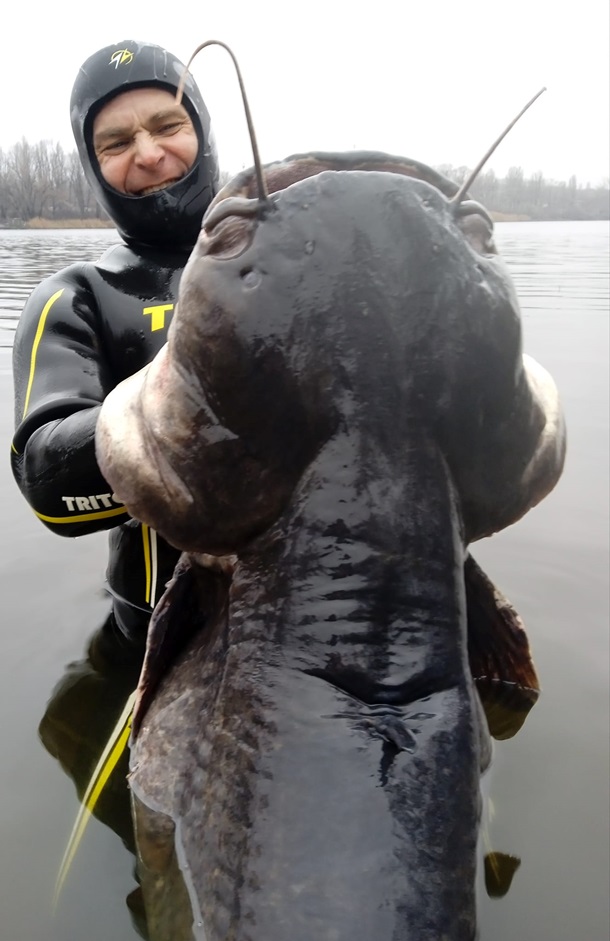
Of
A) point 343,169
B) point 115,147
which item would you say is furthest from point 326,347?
point 115,147

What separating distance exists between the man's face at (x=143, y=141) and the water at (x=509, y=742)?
5.92 ft

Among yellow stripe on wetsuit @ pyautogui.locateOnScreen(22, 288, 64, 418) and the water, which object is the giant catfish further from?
yellow stripe on wetsuit @ pyautogui.locateOnScreen(22, 288, 64, 418)

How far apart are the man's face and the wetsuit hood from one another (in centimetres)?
3

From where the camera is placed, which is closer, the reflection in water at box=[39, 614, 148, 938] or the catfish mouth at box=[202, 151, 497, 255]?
the catfish mouth at box=[202, 151, 497, 255]

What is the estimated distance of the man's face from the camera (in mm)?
2527

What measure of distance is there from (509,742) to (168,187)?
2.20m

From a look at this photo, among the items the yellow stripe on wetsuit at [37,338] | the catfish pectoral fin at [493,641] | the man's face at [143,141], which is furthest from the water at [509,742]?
the man's face at [143,141]

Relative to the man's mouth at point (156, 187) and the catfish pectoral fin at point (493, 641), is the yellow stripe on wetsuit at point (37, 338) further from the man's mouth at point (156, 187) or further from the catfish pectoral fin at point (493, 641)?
the catfish pectoral fin at point (493, 641)

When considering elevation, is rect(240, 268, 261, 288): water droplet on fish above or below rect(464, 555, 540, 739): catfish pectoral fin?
above

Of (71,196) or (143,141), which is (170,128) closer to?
(143,141)

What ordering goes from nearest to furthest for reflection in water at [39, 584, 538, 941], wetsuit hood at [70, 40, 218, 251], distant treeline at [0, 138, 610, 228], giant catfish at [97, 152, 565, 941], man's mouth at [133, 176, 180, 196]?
giant catfish at [97, 152, 565, 941]
reflection in water at [39, 584, 538, 941]
wetsuit hood at [70, 40, 218, 251]
man's mouth at [133, 176, 180, 196]
distant treeline at [0, 138, 610, 228]

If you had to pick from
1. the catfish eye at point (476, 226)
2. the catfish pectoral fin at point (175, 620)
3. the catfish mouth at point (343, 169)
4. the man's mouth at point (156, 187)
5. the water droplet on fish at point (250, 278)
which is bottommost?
the catfish pectoral fin at point (175, 620)

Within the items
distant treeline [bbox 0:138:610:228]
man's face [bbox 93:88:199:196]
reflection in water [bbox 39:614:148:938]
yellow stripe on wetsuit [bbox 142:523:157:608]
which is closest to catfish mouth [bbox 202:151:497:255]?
yellow stripe on wetsuit [bbox 142:523:157:608]

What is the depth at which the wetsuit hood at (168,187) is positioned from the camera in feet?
8.16
